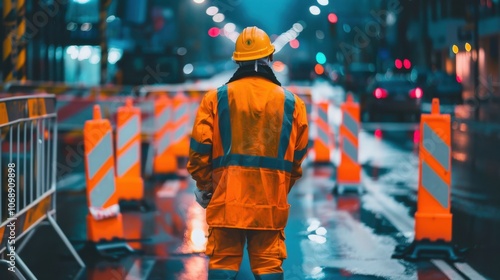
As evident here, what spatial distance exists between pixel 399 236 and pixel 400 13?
66.5m

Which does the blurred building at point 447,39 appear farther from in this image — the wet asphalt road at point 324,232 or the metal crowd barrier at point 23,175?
the metal crowd barrier at point 23,175

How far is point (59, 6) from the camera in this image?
34.8 metres

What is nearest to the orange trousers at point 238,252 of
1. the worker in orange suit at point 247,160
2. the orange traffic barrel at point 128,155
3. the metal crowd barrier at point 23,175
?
the worker in orange suit at point 247,160

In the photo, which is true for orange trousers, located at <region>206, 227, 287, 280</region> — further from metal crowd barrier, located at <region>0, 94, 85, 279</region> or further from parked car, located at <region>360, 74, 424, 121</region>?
parked car, located at <region>360, 74, 424, 121</region>

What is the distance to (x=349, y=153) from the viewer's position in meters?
14.0

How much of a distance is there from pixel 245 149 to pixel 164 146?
1009cm

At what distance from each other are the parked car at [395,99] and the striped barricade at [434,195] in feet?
78.8

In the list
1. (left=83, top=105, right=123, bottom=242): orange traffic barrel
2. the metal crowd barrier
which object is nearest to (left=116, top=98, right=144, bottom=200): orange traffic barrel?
(left=83, top=105, right=123, bottom=242): orange traffic barrel

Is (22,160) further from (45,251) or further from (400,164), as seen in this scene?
(400,164)

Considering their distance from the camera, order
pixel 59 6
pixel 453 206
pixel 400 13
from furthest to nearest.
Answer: pixel 400 13
pixel 59 6
pixel 453 206

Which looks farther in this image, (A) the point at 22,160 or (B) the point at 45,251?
(B) the point at 45,251

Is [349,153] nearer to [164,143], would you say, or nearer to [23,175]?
[164,143]

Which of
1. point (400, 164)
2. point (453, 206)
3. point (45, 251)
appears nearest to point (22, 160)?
point (45, 251)

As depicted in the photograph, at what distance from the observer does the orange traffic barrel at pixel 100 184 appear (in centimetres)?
917
